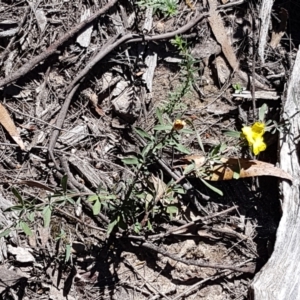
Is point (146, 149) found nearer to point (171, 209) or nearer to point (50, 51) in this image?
point (171, 209)

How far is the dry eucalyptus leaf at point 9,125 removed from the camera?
3.43 metres

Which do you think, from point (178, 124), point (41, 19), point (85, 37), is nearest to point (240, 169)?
point (178, 124)

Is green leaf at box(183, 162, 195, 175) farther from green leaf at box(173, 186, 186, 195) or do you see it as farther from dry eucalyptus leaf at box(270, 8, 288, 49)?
dry eucalyptus leaf at box(270, 8, 288, 49)

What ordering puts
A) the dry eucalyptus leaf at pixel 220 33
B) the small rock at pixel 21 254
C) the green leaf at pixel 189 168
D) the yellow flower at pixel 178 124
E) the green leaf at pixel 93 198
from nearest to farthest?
the yellow flower at pixel 178 124
the green leaf at pixel 93 198
the green leaf at pixel 189 168
the small rock at pixel 21 254
the dry eucalyptus leaf at pixel 220 33

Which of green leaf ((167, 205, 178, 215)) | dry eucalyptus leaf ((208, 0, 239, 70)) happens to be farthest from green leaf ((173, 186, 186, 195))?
dry eucalyptus leaf ((208, 0, 239, 70))

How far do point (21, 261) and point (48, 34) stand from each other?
1381mm

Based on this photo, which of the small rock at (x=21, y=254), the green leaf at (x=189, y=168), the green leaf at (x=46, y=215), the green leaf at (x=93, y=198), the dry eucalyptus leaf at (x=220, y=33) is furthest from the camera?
the dry eucalyptus leaf at (x=220, y=33)

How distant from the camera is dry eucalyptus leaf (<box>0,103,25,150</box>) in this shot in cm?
343

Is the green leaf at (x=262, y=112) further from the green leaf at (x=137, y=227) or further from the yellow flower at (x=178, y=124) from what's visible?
the green leaf at (x=137, y=227)

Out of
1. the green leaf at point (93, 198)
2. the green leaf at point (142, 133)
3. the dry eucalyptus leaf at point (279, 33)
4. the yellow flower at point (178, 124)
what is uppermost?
the yellow flower at point (178, 124)

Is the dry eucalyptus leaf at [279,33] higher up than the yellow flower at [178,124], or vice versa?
the yellow flower at [178,124]

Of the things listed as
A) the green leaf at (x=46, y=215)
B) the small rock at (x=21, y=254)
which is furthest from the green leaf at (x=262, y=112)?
the small rock at (x=21, y=254)

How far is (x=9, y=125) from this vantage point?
3.44 metres

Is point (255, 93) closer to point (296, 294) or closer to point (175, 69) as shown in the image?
point (175, 69)
